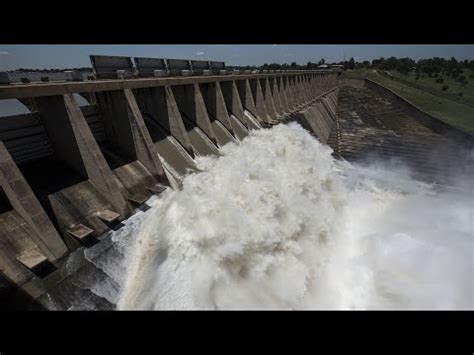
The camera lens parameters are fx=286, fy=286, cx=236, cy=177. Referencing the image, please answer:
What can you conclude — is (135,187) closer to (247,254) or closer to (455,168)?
(247,254)

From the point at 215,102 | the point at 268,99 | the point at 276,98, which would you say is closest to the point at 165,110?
the point at 215,102

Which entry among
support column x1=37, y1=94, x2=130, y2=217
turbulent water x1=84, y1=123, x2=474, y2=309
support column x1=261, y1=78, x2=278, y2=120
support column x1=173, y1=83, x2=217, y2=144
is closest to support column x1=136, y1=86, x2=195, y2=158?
turbulent water x1=84, y1=123, x2=474, y2=309

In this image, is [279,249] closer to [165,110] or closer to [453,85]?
[165,110]

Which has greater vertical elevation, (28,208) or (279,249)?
(28,208)

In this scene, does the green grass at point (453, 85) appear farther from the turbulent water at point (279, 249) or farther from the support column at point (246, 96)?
the turbulent water at point (279, 249)

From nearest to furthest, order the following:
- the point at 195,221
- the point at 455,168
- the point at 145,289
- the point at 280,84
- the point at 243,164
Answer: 1. the point at 145,289
2. the point at 195,221
3. the point at 243,164
4. the point at 455,168
5. the point at 280,84

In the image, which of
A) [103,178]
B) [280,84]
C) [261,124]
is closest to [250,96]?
[261,124]

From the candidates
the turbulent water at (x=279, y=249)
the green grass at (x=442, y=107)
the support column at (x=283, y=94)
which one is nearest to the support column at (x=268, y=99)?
the support column at (x=283, y=94)
